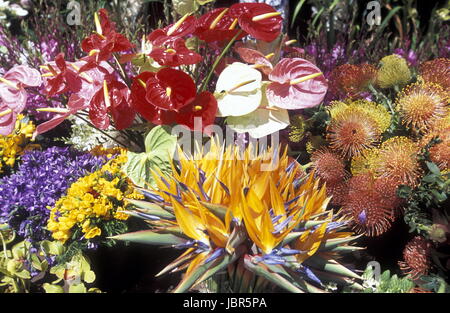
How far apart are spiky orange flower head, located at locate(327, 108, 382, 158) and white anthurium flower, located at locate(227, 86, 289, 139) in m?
0.10

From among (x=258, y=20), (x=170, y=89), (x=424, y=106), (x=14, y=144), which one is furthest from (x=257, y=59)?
(x=14, y=144)

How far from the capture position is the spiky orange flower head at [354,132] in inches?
31.9

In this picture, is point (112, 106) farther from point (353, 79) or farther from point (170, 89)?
point (353, 79)


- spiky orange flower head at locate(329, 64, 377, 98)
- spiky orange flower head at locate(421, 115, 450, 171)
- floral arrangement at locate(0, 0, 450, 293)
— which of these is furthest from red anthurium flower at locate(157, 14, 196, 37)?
spiky orange flower head at locate(421, 115, 450, 171)

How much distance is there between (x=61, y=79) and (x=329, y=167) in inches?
18.7

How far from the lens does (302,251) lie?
0.57 metres

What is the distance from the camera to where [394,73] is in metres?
0.87

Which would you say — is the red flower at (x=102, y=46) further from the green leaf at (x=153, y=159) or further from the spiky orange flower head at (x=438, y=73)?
the spiky orange flower head at (x=438, y=73)

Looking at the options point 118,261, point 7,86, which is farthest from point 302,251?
point 7,86

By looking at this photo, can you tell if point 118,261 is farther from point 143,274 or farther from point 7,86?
point 7,86

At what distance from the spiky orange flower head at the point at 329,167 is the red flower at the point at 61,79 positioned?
1.41 ft

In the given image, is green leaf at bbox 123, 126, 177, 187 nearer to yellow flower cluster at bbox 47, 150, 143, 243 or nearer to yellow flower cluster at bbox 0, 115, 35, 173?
yellow flower cluster at bbox 47, 150, 143, 243

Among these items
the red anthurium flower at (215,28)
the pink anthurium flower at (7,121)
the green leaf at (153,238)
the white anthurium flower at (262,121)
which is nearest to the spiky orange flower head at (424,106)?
the white anthurium flower at (262,121)

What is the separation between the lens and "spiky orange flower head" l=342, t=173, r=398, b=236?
0.77 metres
